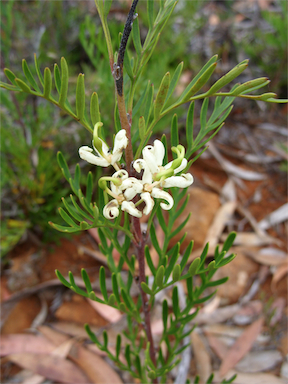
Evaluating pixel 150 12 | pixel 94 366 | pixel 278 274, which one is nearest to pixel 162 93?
pixel 150 12

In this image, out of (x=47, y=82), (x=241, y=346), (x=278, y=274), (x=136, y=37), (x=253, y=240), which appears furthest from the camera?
(x=253, y=240)

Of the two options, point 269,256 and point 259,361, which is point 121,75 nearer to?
point 259,361

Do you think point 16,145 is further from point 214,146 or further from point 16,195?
point 214,146

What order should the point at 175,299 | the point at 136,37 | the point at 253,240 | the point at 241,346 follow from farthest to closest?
the point at 253,240, the point at 241,346, the point at 175,299, the point at 136,37

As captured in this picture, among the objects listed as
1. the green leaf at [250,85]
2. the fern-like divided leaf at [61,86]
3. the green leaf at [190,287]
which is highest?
the green leaf at [250,85]

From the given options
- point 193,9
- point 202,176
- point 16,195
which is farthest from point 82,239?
point 193,9

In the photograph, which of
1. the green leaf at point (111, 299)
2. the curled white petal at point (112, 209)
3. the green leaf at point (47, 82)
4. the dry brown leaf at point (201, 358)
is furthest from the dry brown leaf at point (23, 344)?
the green leaf at point (47, 82)

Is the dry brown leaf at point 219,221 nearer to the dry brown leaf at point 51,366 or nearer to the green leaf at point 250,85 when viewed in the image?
the dry brown leaf at point 51,366
